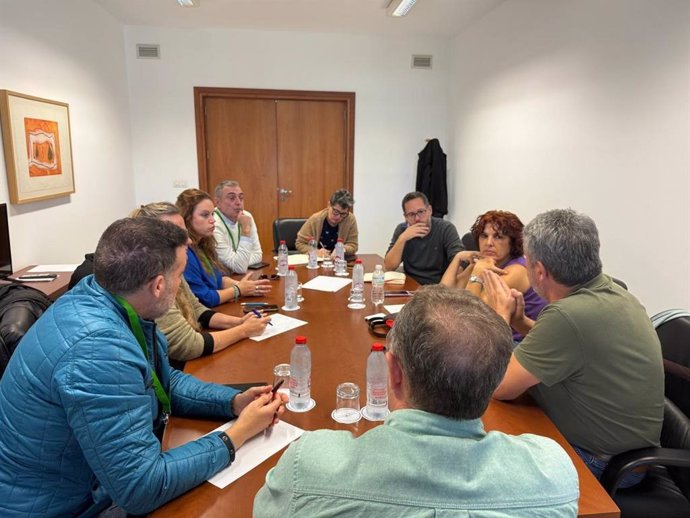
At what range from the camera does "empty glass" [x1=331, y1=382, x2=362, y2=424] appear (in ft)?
4.56

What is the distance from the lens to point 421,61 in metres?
5.76

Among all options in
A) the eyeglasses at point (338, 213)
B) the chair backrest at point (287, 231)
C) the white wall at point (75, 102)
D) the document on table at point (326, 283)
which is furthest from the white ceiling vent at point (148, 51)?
the document on table at point (326, 283)

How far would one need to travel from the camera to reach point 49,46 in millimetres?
3668

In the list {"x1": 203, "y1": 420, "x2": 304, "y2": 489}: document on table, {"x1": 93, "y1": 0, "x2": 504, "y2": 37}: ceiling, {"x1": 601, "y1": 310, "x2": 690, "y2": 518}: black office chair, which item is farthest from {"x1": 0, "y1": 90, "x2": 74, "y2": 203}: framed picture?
{"x1": 601, "y1": 310, "x2": 690, "y2": 518}: black office chair

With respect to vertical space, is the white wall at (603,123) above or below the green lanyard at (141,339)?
above

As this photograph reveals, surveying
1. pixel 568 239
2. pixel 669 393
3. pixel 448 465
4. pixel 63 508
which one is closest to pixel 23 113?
pixel 63 508

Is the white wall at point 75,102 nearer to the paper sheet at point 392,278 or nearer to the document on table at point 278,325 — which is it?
the document on table at point 278,325

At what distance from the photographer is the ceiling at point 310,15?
448 centimetres

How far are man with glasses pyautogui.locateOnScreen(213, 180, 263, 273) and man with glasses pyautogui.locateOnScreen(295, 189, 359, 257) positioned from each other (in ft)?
2.27

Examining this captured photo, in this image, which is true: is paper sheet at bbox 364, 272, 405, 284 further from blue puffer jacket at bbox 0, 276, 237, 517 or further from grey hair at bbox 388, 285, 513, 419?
grey hair at bbox 388, 285, 513, 419

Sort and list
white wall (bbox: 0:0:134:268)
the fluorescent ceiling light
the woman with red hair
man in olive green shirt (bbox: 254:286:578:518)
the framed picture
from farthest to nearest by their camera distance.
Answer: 1. the fluorescent ceiling light
2. white wall (bbox: 0:0:134:268)
3. the framed picture
4. the woman with red hair
5. man in olive green shirt (bbox: 254:286:578:518)

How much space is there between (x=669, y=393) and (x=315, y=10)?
4389 millimetres

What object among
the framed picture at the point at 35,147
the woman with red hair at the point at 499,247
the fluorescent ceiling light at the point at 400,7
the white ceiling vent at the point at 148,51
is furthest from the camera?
the white ceiling vent at the point at 148,51

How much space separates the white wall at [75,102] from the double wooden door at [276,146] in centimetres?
92
